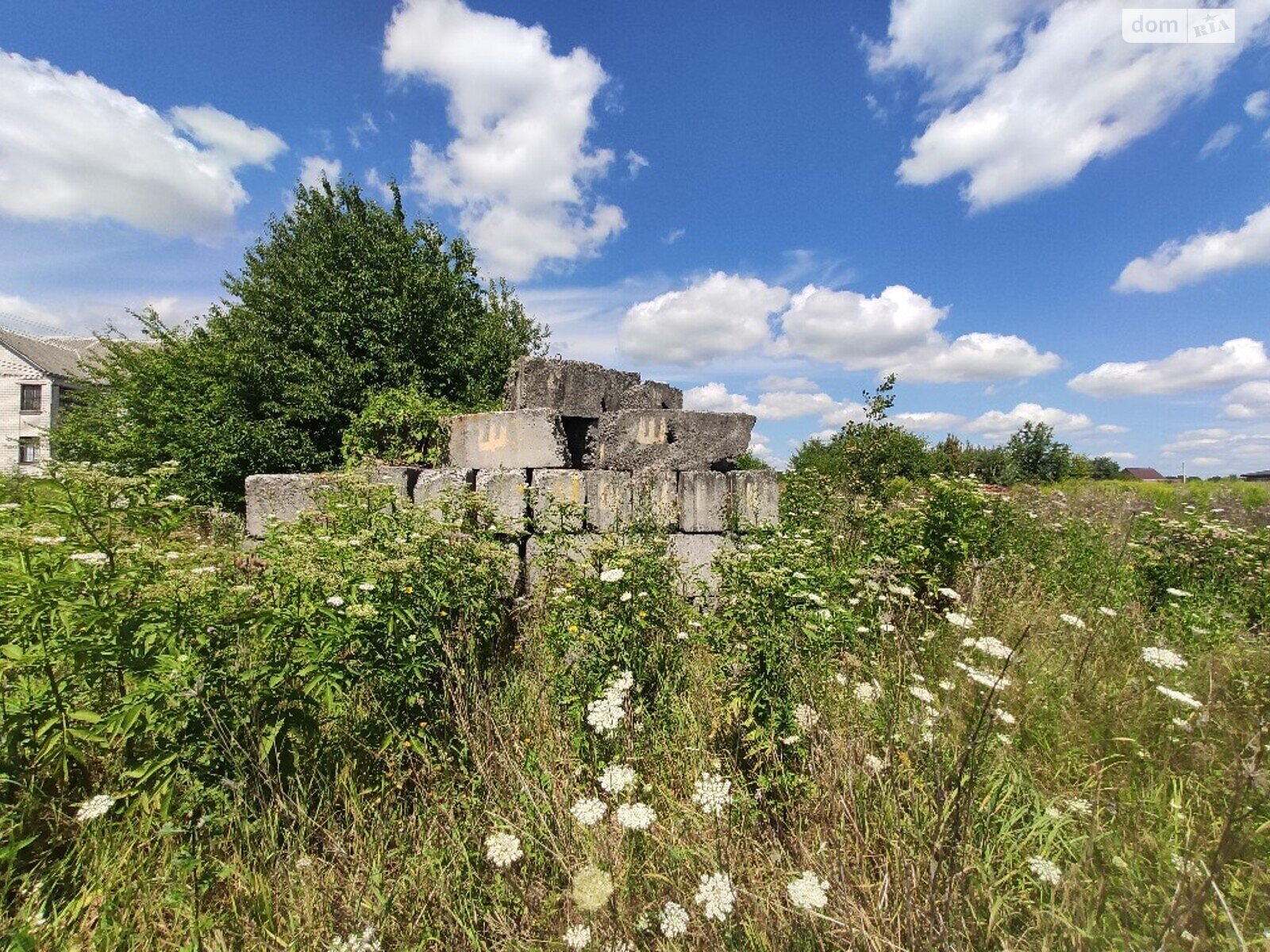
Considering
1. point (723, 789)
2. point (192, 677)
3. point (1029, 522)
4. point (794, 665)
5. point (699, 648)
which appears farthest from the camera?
point (1029, 522)

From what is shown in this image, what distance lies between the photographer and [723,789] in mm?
1839

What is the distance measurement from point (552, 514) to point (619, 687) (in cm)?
261

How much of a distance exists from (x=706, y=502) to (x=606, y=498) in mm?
920

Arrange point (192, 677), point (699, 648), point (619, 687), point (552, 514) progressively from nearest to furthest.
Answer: point (192, 677)
point (619, 687)
point (699, 648)
point (552, 514)

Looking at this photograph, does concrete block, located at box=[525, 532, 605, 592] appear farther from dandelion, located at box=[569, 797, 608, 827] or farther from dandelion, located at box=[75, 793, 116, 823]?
dandelion, located at box=[75, 793, 116, 823]

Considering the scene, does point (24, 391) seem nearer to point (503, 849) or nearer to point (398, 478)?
point (398, 478)

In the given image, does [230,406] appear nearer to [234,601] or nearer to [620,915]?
[234,601]

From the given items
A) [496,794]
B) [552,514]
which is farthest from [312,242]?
[496,794]

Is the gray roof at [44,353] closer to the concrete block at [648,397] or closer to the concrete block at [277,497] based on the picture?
the concrete block at [277,497]

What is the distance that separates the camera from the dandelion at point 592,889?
1413mm

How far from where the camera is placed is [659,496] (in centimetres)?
500

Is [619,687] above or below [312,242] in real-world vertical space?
below

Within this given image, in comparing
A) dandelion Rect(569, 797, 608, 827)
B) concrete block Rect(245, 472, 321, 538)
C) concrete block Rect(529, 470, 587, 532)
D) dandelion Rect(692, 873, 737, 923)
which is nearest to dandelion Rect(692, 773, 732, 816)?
dandelion Rect(692, 873, 737, 923)

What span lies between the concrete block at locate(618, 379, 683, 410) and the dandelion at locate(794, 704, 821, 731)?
13.8 ft
